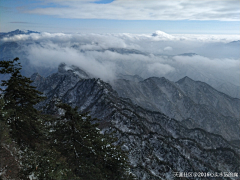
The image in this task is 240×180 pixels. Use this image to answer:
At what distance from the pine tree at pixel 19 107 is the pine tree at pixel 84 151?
347 centimetres

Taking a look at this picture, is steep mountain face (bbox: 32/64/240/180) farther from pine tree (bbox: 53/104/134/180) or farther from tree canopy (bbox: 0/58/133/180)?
tree canopy (bbox: 0/58/133/180)

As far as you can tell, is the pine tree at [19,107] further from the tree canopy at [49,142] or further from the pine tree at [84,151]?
the pine tree at [84,151]

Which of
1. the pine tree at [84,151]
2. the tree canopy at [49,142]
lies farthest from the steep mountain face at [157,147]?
the tree canopy at [49,142]

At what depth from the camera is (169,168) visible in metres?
82.9

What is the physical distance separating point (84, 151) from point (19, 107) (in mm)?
11758

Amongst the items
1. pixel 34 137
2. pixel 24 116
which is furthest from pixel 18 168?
pixel 24 116

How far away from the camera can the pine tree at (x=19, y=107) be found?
21547mm

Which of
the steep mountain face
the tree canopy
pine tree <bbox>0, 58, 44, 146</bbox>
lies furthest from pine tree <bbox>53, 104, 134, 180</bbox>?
the steep mountain face

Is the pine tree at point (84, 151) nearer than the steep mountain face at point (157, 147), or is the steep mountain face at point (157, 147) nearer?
the pine tree at point (84, 151)

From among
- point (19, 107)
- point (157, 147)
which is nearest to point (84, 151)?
point (19, 107)

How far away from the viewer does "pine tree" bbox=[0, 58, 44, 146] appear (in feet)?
70.7

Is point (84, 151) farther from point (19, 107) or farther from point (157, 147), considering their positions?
point (157, 147)

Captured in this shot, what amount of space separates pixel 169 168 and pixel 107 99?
251ft

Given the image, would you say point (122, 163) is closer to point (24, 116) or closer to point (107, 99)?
point (24, 116)
